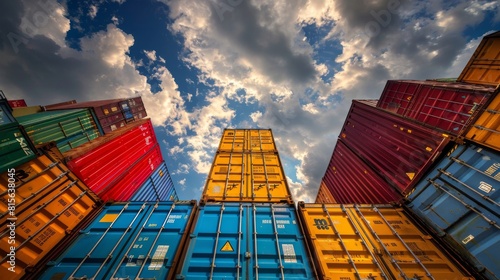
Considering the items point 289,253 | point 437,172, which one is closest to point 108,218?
point 289,253

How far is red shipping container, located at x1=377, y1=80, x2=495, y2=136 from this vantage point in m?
7.59

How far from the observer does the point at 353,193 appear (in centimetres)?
1247

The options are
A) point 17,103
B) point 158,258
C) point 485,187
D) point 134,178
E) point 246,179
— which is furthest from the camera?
point 17,103

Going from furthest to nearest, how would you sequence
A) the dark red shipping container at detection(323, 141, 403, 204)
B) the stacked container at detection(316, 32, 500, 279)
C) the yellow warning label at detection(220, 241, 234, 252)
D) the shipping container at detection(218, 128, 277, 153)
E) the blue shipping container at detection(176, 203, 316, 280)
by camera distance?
1. the shipping container at detection(218, 128, 277, 153)
2. the dark red shipping container at detection(323, 141, 403, 204)
3. the yellow warning label at detection(220, 241, 234, 252)
4. the stacked container at detection(316, 32, 500, 279)
5. the blue shipping container at detection(176, 203, 316, 280)

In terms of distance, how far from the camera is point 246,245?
5.81m

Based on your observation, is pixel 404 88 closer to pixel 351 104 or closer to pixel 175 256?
pixel 351 104

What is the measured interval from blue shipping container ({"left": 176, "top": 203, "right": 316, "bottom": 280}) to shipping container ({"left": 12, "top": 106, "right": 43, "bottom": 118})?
14100mm

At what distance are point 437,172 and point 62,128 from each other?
19.1m

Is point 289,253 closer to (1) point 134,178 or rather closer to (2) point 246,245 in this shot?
(2) point 246,245

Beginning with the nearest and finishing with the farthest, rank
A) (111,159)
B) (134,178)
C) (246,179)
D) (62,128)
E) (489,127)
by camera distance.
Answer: (489,127)
(246,179)
(62,128)
(111,159)
(134,178)

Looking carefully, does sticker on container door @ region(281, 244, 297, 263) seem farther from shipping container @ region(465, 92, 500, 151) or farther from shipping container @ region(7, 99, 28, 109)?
shipping container @ region(7, 99, 28, 109)

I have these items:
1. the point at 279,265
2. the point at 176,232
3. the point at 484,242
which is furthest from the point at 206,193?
the point at 484,242

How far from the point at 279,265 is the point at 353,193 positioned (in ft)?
32.0

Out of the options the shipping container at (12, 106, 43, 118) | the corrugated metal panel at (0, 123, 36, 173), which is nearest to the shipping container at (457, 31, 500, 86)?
the corrugated metal panel at (0, 123, 36, 173)
